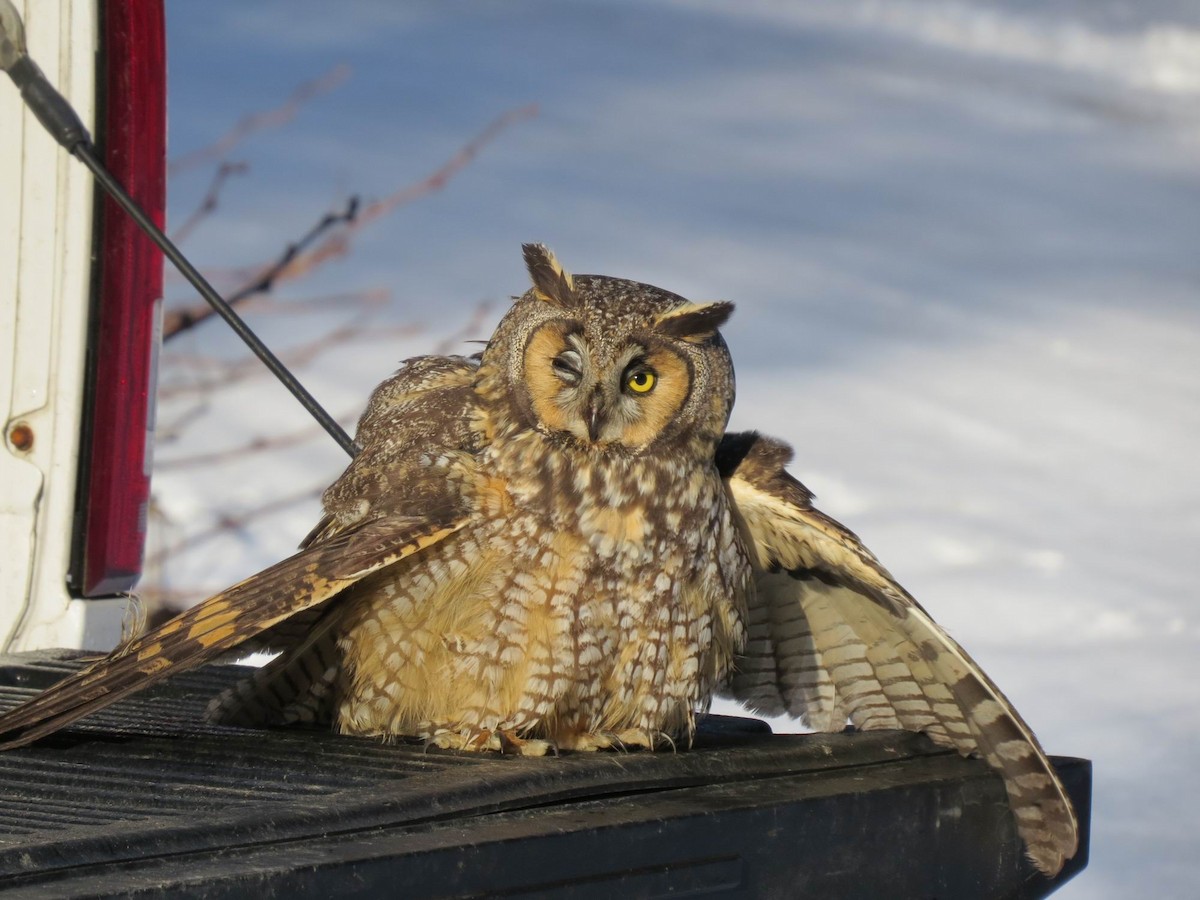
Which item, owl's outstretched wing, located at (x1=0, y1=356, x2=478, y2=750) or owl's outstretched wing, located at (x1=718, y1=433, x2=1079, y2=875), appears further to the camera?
owl's outstretched wing, located at (x1=718, y1=433, x2=1079, y2=875)

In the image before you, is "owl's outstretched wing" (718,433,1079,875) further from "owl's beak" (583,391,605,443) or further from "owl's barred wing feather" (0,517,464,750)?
"owl's barred wing feather" (0,517,464,750)

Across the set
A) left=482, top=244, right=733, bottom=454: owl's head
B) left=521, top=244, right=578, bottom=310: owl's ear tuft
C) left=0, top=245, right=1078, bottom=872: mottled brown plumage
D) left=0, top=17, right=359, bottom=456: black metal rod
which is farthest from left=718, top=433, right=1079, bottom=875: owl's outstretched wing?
left=0, top=17, right=359, bottom=456: black metal rod

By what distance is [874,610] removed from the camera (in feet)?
10.5

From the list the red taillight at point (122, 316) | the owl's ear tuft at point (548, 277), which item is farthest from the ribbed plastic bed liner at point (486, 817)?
the owl's ear tuft at point (548, 277)

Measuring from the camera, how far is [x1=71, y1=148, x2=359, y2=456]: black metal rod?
3.51 metres

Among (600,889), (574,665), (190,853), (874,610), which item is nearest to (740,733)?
(874,610)

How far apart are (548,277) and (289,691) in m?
0.96

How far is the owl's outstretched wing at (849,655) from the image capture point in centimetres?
280

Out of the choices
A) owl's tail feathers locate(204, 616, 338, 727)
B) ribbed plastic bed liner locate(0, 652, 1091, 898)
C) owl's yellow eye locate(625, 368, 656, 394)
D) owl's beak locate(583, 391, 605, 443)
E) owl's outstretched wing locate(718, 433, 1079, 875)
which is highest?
owl's yellow eye locate(625, 368, 656, 394)

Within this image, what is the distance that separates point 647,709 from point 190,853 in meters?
1.15

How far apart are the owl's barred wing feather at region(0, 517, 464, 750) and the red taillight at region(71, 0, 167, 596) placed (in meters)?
1.32

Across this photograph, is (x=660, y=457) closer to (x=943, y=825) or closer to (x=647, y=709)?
(x=647, y=709)

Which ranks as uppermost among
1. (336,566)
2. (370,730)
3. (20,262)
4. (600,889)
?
(20,262)

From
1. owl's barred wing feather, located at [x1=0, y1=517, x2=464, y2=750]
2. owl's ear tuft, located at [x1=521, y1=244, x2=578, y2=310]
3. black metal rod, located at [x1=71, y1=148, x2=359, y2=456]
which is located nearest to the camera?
owl's barred wing feather, located at [x1=0, y1=517, x2=464, y2=750]
